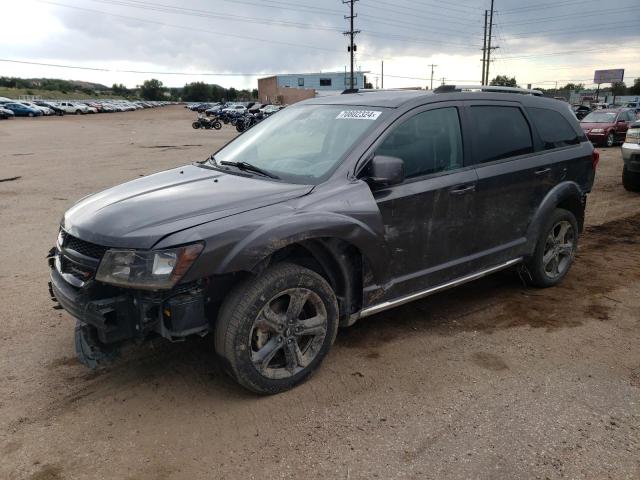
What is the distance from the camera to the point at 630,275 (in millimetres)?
5449

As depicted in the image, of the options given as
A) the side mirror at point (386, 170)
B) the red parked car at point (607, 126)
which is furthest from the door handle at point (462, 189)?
the red parked car at point (607, 126)

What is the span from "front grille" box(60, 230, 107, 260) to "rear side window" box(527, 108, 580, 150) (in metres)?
3.81

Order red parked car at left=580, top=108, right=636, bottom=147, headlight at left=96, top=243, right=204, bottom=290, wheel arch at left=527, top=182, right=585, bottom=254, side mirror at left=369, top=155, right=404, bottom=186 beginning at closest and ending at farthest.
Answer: headlight at left=96, top=243, right=204, bottom=290, side mirror at left=369, top=155, right=404, bottom=186, wheel arch at left=527, top=182, right=585, bottom=254, red parked car at left=580, top=108, right=636, bottom=147

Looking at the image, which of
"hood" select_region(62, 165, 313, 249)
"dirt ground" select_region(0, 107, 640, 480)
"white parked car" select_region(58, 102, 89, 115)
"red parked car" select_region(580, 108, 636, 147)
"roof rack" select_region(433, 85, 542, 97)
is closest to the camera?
"dirt ground" select_region(0, 107, 640, 480)

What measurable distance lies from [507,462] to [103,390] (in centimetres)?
244

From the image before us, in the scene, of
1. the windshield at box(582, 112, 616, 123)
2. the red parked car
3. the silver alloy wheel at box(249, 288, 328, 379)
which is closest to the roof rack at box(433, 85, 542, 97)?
the silver alloy wheel at box(249, 288, 328, 379)

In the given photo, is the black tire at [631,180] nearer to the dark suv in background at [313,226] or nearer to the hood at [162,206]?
the dark suv in background at [313,226]

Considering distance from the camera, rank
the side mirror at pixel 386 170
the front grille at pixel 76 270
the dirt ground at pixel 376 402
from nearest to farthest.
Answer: the dirt ground at pixel 376 402, the front grille at pixel 76 270, the side mirror at pixel 386 170

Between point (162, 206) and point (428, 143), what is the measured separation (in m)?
1.99

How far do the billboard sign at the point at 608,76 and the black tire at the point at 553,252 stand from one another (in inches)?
3669

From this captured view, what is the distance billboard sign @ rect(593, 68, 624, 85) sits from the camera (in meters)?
83.7

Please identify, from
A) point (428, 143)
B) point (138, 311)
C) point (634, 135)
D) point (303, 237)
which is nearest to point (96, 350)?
point (138, 311)

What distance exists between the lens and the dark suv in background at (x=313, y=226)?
9.49 feet

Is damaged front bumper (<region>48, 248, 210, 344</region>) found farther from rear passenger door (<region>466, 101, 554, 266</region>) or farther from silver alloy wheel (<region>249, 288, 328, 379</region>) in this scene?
rear passenger door (<region>466, 101, 554, 266</region>)
